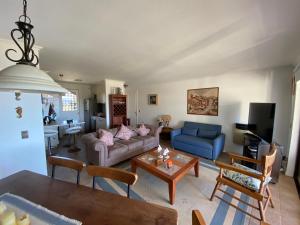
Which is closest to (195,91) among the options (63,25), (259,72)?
(259,72)

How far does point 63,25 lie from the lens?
1559 millimetres

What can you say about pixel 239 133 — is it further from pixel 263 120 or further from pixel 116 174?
pixel 116 174

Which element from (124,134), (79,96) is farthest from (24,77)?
(79,96)

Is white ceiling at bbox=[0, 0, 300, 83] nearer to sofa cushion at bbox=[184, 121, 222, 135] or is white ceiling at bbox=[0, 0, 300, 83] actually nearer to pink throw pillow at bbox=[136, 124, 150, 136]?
sofa cushion at bbox=[184, 121, 222, 135]

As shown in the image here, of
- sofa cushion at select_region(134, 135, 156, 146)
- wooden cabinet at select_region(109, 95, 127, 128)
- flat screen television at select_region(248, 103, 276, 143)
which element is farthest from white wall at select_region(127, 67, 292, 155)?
sofa cushion at select_region(134, 135, 156, 146)

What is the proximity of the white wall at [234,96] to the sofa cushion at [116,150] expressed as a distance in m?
2.44

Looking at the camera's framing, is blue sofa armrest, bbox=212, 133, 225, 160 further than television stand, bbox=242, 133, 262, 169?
Yes

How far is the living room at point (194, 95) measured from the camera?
47.3 inches

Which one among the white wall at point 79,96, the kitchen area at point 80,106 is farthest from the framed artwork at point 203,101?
the white wall at point 79,96

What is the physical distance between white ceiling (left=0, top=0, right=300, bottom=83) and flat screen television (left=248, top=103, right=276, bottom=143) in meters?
0.89

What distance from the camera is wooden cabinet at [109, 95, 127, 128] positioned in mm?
5359

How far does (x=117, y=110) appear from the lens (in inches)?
220

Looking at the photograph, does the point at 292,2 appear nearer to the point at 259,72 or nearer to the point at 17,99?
the point at 259,72

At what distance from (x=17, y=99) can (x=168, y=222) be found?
97.4 inches
